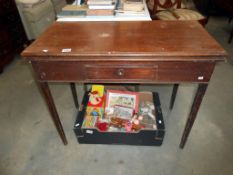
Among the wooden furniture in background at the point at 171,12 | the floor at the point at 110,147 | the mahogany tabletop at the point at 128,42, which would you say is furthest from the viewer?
the wooden furniture in background at the point at 171,12

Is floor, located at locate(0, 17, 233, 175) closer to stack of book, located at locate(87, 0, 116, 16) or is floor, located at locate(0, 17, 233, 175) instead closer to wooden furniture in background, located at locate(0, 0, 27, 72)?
wooden furniture in background, located at locate(0, 0, 27, 72)

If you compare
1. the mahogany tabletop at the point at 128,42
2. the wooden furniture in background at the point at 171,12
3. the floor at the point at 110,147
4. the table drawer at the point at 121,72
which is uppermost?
the mahogany tabletop at the point at 128,42

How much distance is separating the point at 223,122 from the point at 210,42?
0.87 metres

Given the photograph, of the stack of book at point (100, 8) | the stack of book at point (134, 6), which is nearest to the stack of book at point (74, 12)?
the stack of book at point (100, 8)

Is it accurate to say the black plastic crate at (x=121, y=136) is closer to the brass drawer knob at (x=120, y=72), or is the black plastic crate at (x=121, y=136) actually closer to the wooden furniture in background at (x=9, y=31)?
the brass drawer knob at (x=120, y=72)

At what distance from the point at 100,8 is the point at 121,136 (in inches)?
34.9

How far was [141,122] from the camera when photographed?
3.90 ft

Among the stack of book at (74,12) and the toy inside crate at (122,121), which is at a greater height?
the stack of book at (74,12)

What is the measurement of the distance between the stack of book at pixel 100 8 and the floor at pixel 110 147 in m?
0.83

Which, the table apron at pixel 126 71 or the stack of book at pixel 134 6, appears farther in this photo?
the stack of book at pixel 134 6

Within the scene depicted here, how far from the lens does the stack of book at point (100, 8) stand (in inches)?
45.8

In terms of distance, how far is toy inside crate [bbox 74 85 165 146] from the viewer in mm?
1107

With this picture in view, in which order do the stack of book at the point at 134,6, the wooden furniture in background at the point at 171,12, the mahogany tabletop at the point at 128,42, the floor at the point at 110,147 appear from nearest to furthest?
the mahogany tabletop at the point at 128,42 → the floor at the point at 110,147 → the stack of book at the point at 134,6 → the wooden furniture in background at the point at 171,12

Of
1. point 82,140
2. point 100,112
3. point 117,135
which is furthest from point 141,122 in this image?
point 82,140
